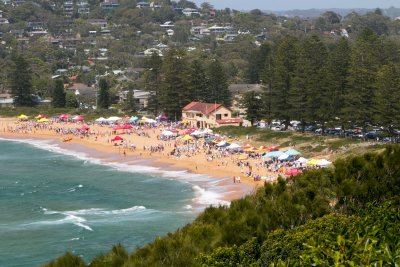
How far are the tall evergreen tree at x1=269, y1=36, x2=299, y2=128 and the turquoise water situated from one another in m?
13.5

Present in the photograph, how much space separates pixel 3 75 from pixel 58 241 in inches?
2604

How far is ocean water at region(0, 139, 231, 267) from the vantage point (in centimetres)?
2495

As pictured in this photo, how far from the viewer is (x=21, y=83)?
7106 cm

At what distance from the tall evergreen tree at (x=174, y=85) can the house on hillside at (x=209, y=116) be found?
223 centimetres

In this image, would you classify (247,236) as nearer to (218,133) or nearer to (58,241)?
(58,241)

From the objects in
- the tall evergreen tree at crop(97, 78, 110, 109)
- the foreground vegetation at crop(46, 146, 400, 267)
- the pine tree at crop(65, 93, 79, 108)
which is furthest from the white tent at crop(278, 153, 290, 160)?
the pine tree at crop(65, 93, 79, 108)

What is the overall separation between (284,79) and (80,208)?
23217 millimetres

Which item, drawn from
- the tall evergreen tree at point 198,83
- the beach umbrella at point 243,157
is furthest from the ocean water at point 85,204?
the tall evergreen tree at point 198,83

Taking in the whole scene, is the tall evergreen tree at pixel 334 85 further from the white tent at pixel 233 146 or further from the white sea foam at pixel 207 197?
the white sea foam at pixel 207 197

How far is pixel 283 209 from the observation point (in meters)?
13.8

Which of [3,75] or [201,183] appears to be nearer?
[201,183]

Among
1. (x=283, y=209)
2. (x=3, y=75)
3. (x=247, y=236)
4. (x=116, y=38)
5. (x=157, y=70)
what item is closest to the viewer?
(x=247, y=236)

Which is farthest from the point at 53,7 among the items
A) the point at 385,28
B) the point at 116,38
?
the point at 385,28

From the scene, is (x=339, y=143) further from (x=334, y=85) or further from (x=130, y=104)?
(x=130, y=104)
